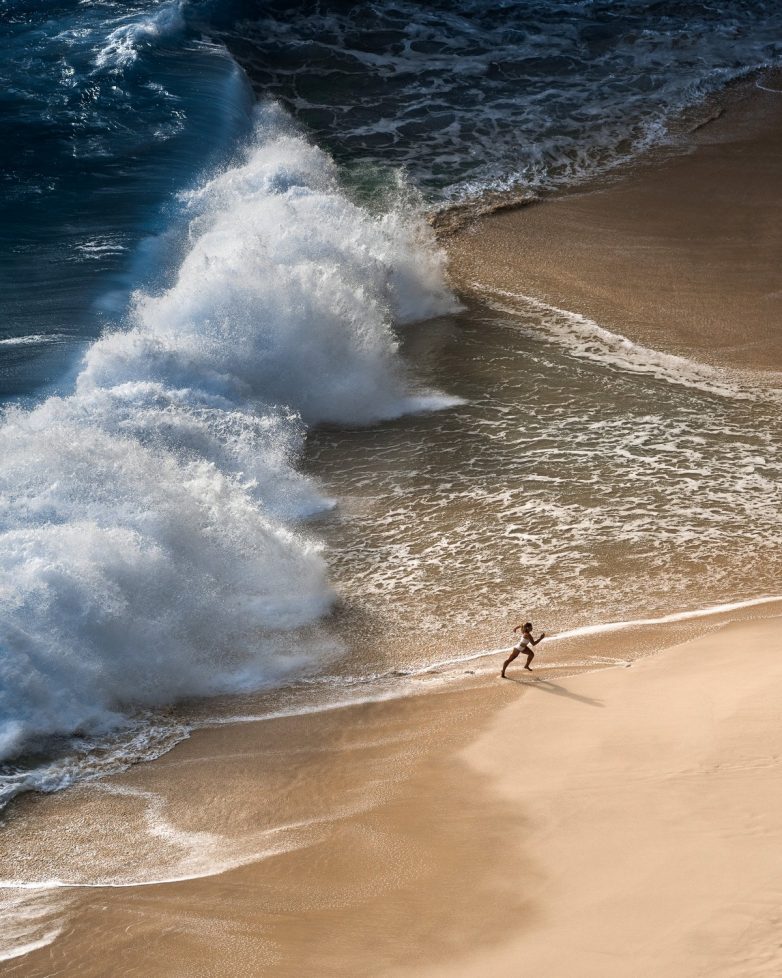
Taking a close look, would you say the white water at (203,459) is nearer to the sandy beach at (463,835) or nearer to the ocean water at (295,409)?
the ocean water at (295,409)

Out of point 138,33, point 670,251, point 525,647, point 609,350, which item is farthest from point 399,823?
point 138,33

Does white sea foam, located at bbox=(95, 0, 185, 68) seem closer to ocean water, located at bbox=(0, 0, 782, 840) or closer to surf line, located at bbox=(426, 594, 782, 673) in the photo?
ocean water, located at bbox=(0, 0, 782, 840)

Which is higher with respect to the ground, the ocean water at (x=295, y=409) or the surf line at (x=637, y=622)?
the ocean water at (x=295, y=409)

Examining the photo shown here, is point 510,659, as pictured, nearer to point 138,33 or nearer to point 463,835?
point 463,835

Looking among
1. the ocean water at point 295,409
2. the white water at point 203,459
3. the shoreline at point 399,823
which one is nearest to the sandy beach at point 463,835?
Answer: the shoreline at point 399,823

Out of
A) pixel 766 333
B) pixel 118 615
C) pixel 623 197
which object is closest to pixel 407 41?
pixel 623 197

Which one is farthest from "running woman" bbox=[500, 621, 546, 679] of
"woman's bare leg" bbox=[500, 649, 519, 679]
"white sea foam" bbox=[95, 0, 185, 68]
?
"white sea foam" bbox=[95, 0, 185, 68]

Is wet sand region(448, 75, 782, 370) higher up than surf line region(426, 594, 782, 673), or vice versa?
wet sand region(448, 75, 782, 370)
